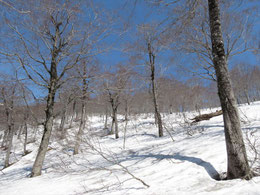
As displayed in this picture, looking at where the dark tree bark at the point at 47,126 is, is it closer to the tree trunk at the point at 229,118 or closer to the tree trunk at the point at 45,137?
the tree trunk at the point at 45,137

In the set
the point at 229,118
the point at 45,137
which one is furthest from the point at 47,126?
the point at 229,118

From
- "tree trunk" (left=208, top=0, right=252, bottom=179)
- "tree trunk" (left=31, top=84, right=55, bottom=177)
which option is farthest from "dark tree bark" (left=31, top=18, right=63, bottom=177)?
"tree trunk" (left=208, top=0, right=252, bottom=179)

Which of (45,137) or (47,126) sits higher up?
(47,126)

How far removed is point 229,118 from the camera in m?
2.33

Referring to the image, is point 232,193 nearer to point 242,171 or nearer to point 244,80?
point 242,171

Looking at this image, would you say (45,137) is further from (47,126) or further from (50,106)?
(50,106)

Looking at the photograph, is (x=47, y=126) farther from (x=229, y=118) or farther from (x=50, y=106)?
(x=229, y=118)

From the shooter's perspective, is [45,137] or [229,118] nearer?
[229,118]

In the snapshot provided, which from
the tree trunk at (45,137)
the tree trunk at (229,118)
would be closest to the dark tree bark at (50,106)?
the tree trunk at (45,137)

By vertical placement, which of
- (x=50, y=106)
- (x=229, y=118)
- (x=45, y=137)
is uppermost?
(x=50, y=106)

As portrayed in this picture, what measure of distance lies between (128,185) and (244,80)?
35856 mm

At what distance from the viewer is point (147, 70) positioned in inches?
423

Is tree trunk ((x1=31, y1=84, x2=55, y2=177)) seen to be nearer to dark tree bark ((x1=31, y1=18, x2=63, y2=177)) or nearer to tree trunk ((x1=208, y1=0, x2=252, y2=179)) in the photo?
dark tree bark ((x1=31, y1=18, x2=63, y2=177))

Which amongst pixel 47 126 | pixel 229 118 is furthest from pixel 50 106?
pixel 229 118
